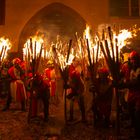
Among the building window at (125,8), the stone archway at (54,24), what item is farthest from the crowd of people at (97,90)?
the building window at (125,8)

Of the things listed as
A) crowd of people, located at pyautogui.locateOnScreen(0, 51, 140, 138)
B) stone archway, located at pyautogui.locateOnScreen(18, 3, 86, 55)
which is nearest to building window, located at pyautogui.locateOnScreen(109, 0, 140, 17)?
stone archway, located at pyautogui.locateOnScreen(18, 3, 86, 55)

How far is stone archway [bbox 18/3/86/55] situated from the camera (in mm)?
16844

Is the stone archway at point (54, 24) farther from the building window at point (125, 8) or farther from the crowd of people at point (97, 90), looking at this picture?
the crowd of people at point (97, 90)

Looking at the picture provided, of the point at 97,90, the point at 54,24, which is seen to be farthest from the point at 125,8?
the point at 97,90

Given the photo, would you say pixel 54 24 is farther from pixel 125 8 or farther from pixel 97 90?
pixel 97 90

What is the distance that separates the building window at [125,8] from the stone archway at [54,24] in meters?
1.98

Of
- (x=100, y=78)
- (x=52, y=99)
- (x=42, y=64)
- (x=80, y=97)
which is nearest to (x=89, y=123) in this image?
(x=80, y=97)

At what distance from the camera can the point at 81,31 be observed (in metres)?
16.8

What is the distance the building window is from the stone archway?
198 cm

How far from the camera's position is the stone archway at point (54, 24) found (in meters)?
16.8

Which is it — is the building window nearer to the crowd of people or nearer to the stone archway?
the stone archway

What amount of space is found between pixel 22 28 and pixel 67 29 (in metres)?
2.59

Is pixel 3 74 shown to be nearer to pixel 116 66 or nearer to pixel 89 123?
pixel 89 123

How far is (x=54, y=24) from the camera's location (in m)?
17.1
